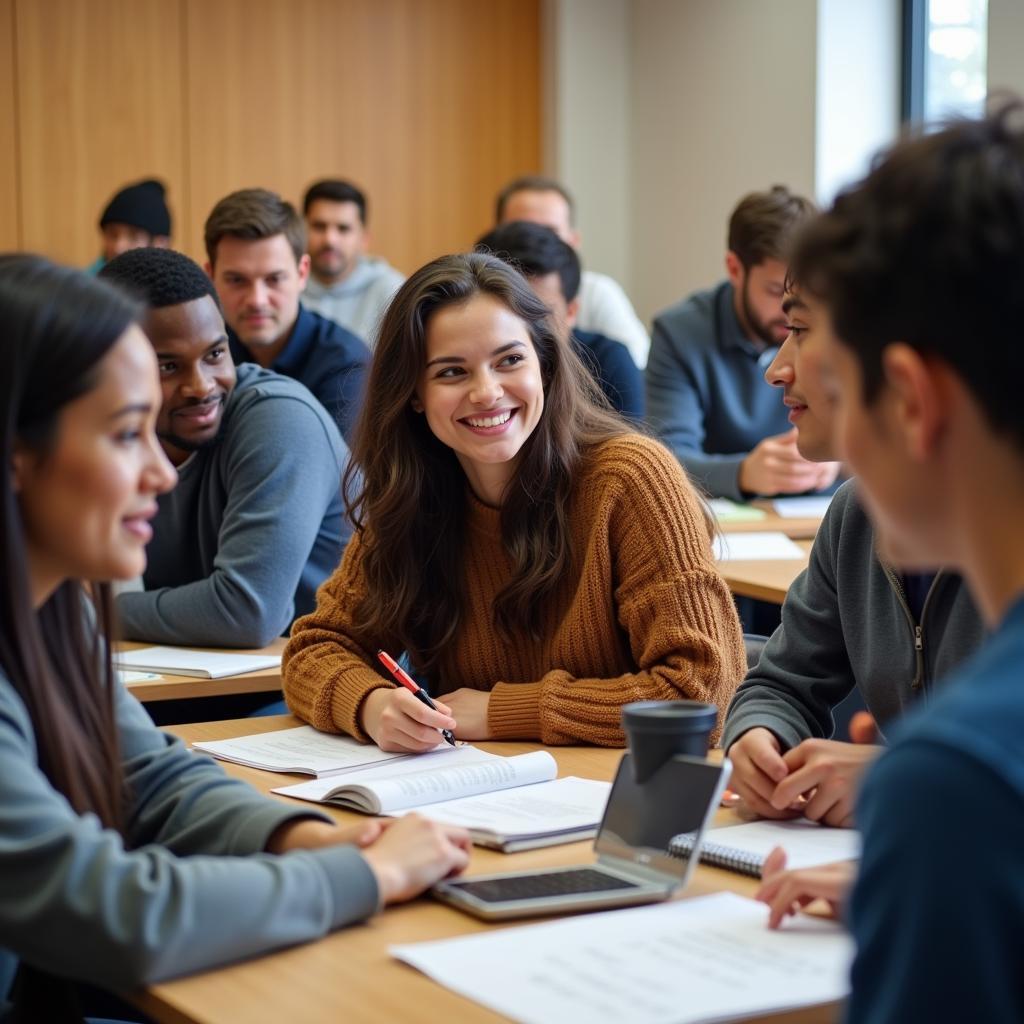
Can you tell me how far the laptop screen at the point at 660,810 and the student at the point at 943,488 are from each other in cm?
46

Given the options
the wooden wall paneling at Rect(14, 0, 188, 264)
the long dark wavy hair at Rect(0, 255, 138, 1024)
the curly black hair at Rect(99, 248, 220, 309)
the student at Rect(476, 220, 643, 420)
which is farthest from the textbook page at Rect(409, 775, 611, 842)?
the wooden wall paneling at Rect(14, 0, 188, 264)

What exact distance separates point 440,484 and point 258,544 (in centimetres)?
52

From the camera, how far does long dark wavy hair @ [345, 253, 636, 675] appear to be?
7.23 feet

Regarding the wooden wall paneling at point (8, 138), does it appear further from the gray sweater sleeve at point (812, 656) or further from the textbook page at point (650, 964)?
the textbook page at point (650, 964)

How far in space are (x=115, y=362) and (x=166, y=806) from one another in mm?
477

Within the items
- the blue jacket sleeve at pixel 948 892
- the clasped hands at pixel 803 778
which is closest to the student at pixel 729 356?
the clasped hands at pixel 803 778

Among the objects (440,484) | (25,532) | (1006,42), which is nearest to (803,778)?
(25,532)

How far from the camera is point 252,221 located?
4.04 meters

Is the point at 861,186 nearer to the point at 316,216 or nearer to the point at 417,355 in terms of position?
the point at 417,355

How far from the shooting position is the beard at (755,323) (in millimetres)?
4246

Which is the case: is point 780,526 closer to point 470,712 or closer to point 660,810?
point 470,712

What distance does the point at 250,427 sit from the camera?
2.82 m

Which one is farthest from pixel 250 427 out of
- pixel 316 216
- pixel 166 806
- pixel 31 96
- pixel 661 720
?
pixel 31 96

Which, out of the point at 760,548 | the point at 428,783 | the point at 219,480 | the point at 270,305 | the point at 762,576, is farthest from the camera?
the point at 270,305
